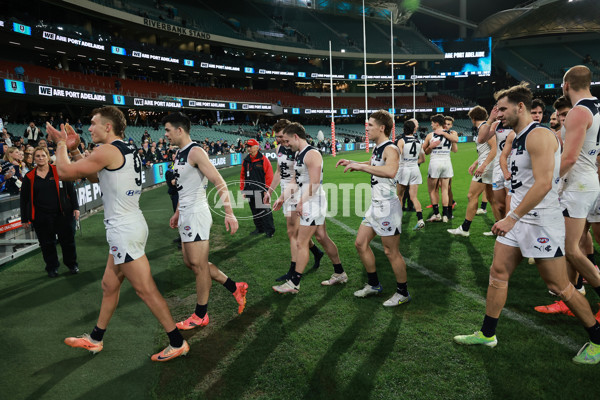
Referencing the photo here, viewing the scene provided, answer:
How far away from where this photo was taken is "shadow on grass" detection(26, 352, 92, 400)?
320 cm

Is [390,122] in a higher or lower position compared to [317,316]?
higher

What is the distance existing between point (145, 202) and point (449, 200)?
10326 mm

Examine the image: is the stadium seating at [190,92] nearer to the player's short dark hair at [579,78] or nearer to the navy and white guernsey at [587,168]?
the player's short dark hair at [579,78]

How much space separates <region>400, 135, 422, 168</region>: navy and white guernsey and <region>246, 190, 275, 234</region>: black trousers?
3.28m

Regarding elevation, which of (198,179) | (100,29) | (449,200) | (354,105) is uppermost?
(100,29)

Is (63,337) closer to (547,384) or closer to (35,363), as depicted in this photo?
(35,363)

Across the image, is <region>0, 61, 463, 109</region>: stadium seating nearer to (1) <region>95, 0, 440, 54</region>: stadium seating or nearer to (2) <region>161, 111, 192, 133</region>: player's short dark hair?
(1) <region>95, 0, 440, 54</region>: stadium seating

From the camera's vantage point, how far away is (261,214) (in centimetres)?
852

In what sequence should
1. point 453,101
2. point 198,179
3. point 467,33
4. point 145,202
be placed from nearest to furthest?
1. point 198,179
2. point 145,202
3. point 453,101
4. point 467,33

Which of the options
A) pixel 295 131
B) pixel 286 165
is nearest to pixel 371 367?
pixel 295 131

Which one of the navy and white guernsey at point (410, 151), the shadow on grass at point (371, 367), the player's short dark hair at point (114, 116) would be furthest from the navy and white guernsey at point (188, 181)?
the navy and white guernsey at point (410, 151)

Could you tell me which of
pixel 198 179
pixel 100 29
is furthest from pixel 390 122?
pixel 100 29

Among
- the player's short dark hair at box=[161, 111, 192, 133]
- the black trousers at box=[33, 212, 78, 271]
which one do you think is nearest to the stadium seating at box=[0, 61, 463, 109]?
the black trousers at box=[33, 212, 78, 271]

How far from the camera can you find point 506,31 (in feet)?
207
